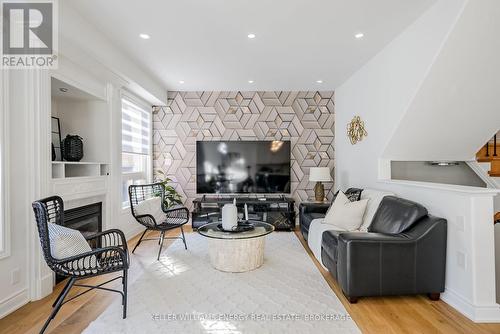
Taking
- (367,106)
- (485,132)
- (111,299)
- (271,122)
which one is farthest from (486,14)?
(111,299)

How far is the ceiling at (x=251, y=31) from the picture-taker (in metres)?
→ 2.54

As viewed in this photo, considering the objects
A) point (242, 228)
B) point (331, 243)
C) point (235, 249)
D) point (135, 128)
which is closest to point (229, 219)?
point (242, 228)

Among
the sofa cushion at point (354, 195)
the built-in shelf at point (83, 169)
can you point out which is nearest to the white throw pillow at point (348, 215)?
the sofa cushion at point (354, 195)

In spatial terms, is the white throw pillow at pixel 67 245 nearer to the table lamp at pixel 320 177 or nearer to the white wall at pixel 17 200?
the white wall at pixel 17 200

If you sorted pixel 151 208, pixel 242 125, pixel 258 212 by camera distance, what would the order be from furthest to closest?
pixel 242 125
pixel 258 212
pixel 151 208

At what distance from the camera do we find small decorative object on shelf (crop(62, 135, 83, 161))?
10.3ft

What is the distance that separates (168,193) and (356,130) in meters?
3.55

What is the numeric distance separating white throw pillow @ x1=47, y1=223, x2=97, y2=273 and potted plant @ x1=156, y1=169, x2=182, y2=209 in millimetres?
2735

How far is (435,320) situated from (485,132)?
2379 millimetres

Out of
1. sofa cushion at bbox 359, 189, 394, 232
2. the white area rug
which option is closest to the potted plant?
the white area rug

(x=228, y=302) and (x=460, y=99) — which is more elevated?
(x=460, y=99)

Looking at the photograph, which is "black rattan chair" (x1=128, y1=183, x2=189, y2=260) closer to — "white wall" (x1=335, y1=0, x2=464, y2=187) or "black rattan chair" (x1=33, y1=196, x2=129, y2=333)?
"black rattan chair" (x1=33, y1=196, x2=129, y2=333)

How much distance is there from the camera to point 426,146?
343 centimetres

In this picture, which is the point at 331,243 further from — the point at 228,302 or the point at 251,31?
the point at 251,31
